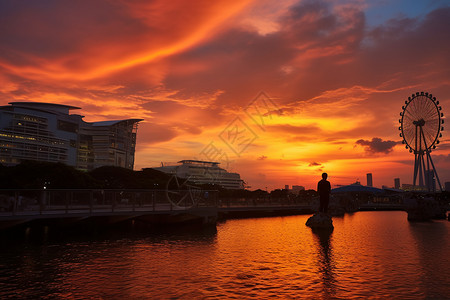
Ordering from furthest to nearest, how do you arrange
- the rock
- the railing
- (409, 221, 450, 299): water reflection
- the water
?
the rock, the railing, (409, 221, 450, 299): water reflection, the water

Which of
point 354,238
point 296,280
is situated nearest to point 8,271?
point 296,280

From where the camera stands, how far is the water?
17328 mm

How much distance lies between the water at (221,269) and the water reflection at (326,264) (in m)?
0.05

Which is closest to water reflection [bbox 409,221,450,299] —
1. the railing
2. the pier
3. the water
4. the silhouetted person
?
the water

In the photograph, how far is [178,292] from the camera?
56.4 ft

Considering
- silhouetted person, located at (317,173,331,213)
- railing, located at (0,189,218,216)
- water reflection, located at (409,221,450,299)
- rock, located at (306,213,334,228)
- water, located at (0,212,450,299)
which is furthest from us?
rock, located at (306,213,334,228)

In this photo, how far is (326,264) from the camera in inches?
970

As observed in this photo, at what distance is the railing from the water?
10.5 feet

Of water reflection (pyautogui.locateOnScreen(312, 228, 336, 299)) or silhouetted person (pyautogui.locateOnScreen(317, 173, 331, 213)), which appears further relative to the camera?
silhouetted person (pyautogui.locateOnScreen(317, 173, 331, 213))

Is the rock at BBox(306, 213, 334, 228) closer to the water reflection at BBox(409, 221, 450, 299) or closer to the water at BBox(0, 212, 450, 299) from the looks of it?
the water reflection at BBox(409, 221, 450, 299)

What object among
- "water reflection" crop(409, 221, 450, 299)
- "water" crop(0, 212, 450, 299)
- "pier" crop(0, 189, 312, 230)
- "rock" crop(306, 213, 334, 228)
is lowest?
"water reflection" crop(409, 221, 450, 299)

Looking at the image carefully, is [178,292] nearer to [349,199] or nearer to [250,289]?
[250,289]

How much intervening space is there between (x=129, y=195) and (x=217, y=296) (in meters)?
27.6

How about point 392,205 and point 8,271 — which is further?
point 392,205
